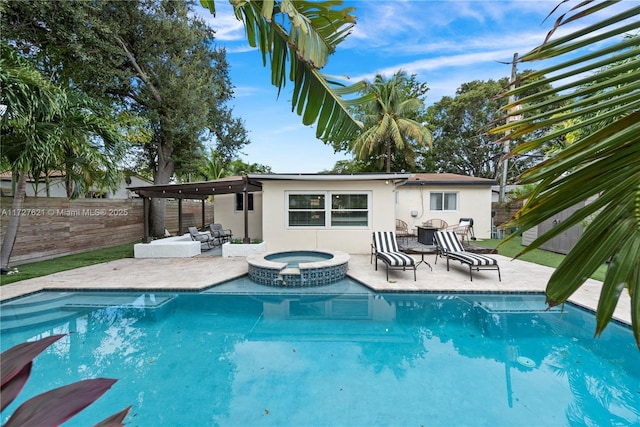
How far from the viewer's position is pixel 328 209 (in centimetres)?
1203

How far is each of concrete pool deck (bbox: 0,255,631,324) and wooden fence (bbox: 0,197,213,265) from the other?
2811 mm

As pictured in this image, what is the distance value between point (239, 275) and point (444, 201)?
43.0 feet

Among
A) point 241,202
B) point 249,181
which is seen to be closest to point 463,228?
point 249,181

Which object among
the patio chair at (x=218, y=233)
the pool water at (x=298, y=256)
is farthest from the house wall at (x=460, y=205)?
the patio chair at (x=218, y=233)

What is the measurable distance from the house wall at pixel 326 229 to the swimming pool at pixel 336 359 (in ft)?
16.4

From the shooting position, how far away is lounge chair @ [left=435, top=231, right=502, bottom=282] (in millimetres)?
7750

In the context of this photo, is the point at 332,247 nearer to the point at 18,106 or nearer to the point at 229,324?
the point at 229,324

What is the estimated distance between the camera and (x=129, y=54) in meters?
13.1

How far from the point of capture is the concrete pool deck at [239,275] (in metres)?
7.05

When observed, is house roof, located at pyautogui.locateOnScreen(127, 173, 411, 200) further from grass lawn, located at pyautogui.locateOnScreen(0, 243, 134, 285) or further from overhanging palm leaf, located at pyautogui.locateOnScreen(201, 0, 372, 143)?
overhanging palm leaf, located at pyautogui.locateOnScreen(201, 0, 372, 143)

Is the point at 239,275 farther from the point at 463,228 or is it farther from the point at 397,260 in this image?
the point at 463,228

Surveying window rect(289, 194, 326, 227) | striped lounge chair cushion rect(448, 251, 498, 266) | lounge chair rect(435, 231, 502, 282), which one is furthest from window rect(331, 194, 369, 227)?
striped lounge chair cushion rect(448, 251, 498, 266)

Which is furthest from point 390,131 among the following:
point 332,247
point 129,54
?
point 129,54

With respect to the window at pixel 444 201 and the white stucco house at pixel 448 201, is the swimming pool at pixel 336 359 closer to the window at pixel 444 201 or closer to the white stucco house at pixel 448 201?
the white stucco house at pixel 448 201
